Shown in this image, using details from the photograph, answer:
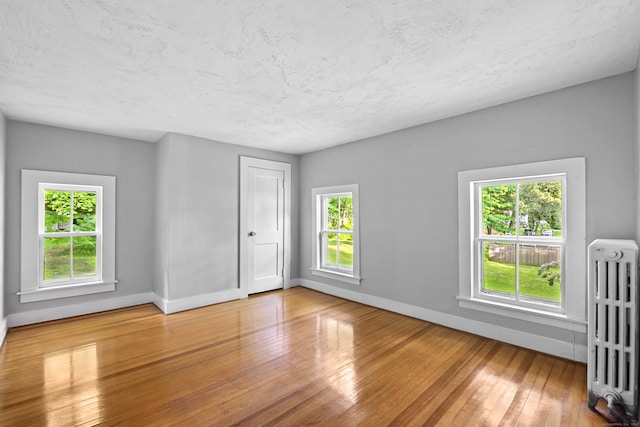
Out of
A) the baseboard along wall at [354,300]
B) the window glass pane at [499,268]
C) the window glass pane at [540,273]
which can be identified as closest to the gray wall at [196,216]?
the baseboard along wall at [354,300]

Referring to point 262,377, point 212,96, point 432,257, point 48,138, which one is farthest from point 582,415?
point 48,138

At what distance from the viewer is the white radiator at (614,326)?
191 centimetres

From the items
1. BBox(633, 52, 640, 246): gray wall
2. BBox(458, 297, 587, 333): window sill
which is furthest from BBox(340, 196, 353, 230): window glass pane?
BBox(633, 52, 640, 246): gray wall

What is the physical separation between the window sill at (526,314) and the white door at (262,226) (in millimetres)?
2980

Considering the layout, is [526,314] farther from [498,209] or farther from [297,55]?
[297,55]

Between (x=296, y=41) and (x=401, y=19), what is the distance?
664mm

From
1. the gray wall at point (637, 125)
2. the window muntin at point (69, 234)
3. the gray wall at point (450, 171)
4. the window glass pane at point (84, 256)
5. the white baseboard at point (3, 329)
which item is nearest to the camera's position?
the gray wall at point (637, 125)

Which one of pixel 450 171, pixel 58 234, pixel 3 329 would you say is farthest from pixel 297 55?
pixel 3 329

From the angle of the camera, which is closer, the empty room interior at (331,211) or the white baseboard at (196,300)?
the empty room interior at (331,211)

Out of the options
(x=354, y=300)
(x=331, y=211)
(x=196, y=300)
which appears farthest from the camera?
(x=331, y=211)

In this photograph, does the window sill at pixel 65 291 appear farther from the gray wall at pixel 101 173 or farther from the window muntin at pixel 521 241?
the window muntin at pixel 521 241

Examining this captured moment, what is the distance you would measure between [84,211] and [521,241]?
17.3ft

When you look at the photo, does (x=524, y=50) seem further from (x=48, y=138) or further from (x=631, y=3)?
(x=48, y=138)

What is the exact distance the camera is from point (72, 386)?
225 centimetres
